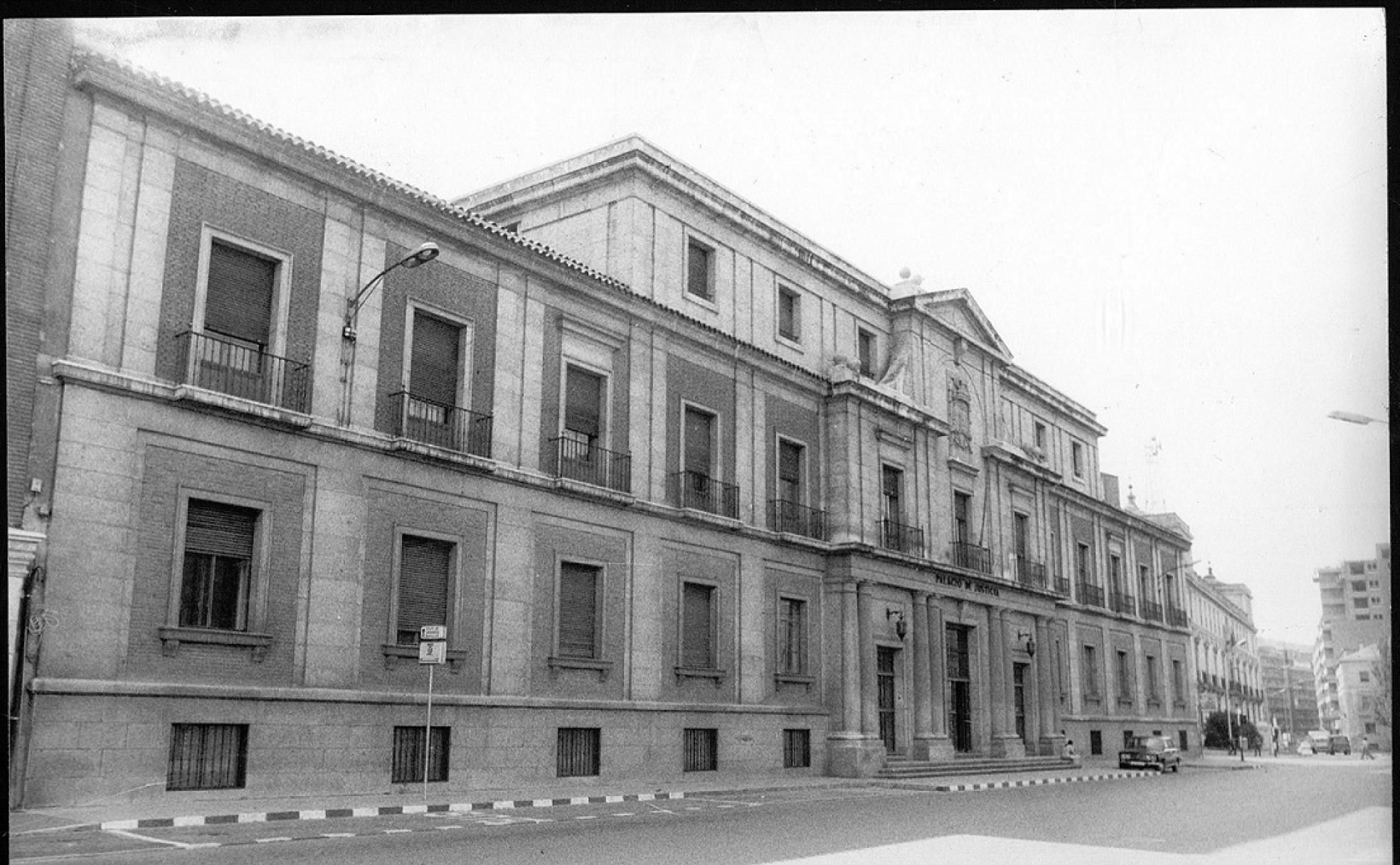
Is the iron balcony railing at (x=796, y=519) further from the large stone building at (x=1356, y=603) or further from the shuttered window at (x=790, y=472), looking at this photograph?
the large stone building at (x=1356, y=603)

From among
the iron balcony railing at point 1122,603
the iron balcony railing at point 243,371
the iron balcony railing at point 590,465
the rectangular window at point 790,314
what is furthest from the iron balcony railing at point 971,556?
the iron balcony railing at point 243,371

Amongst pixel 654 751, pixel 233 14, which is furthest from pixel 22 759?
pixel 654 751

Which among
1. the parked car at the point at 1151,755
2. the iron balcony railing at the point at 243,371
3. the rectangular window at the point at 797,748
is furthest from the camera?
the parked car at the point at 1151,755

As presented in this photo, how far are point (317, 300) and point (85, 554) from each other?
5.24 m

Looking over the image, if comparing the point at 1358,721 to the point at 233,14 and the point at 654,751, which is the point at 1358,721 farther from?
the point at 233,14

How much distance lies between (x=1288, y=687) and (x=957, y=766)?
29554 millimetres

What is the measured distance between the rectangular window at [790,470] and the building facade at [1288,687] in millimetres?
21487

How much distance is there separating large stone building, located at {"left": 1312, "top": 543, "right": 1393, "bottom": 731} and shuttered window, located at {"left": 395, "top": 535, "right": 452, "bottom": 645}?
13.0 m

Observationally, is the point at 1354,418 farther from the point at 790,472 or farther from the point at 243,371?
the point at 790,472

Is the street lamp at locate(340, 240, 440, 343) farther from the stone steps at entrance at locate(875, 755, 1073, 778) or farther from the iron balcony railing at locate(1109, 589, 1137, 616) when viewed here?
the iron balcony railing at locate(1109, 589, 1137, 616)

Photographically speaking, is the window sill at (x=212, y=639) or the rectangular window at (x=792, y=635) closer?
the window sill at (x=212, y=639)

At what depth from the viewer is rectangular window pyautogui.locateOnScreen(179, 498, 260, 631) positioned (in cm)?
1622

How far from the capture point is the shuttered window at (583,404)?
899 inches

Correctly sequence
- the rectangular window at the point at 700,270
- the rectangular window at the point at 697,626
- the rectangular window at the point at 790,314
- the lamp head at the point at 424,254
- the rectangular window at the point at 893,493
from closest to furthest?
1. the lamp head at the point at 424,254
2. the rectangular window at the point at 697,626
3. the rectangular window at the point at 700,270
4. the rectangular window at the point at 790,314
5. the rectangular window at the point at 893,493
